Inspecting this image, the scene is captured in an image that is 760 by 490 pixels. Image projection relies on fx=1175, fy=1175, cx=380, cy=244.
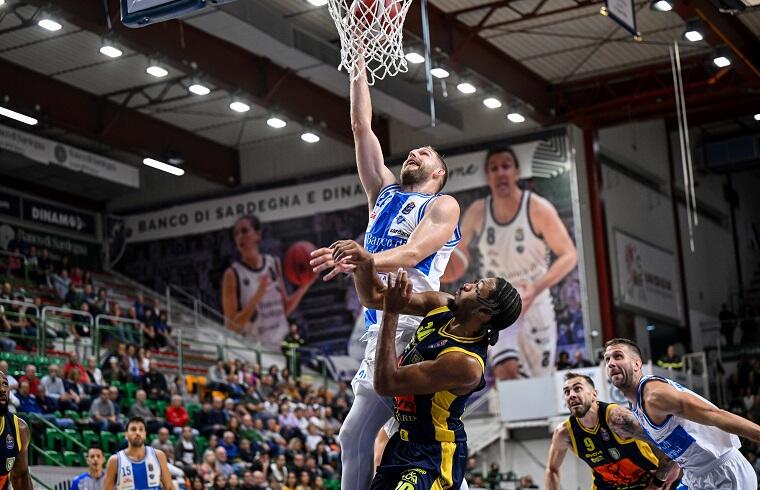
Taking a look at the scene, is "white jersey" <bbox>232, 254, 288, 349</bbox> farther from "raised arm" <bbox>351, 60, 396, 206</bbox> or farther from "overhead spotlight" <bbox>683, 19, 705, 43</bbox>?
"raised arm" <bbox>351, 60, 396, 206</bbox>

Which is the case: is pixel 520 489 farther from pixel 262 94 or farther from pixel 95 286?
pixel 95 286

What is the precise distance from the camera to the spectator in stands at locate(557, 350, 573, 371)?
29.2 m

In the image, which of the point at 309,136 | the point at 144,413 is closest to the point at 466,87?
the point at 309,136

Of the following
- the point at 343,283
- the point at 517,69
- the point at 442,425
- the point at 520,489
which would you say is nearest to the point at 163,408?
the point at 520,489

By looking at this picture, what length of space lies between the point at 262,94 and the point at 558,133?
812 cm

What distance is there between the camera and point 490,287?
22.4ft

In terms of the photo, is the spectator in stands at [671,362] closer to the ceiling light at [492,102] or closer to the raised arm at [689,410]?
the ceiling light at [492,102]

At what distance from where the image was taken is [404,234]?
770cm

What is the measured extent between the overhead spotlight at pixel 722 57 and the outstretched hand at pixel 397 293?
22.1 meters

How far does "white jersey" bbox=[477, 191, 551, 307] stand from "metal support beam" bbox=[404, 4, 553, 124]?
8.30ft

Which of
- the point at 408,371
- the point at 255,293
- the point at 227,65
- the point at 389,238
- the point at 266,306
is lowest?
the point at 408,371

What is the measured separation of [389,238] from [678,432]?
2.84 meters

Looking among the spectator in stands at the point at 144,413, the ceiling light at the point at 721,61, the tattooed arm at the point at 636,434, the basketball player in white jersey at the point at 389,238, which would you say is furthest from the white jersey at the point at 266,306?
the basketball player in white jersey at the point at 389,238

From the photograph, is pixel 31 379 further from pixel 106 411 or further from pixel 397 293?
pixel 397 293
